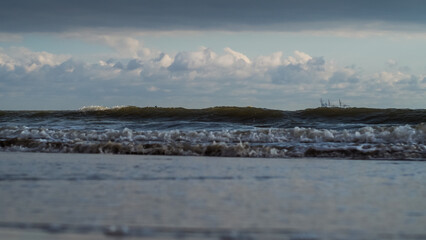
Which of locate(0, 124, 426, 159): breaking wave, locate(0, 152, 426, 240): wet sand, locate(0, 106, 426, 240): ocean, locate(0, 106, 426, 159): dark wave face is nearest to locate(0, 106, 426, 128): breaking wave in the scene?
locate(0, 106, 426, 159): dark wave face

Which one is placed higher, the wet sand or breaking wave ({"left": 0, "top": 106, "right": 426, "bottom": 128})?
breaking wave ({"left": 0, "top": 106, "right": 426, "bottom": 128})

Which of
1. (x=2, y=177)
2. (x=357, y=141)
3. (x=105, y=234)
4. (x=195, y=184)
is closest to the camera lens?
(x=105, y=234)

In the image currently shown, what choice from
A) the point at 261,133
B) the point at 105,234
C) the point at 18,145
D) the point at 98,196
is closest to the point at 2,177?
the point at 98,196

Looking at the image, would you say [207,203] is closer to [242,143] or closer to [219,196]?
[219,196]

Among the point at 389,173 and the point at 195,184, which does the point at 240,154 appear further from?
the point at 195,184

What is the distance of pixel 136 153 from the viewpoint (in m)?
8.55

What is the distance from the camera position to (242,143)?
29.8 ft

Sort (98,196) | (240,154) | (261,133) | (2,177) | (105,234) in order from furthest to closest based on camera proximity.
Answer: (261,133) → (240,154) → (2,177) → (98,196) → (105,234)

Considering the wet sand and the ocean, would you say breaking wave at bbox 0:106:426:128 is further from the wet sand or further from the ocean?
the wet sand

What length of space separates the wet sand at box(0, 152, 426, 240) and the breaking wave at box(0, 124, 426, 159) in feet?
A: 8.72

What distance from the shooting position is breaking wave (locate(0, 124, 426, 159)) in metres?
8.29

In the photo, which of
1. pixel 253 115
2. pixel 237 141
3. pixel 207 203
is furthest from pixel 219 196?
pixel 253 115

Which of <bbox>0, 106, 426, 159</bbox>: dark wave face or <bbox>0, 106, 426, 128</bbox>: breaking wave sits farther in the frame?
<bbox>0, 106, 426, 128</bbox>: breaking wave

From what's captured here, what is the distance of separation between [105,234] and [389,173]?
3769mm
